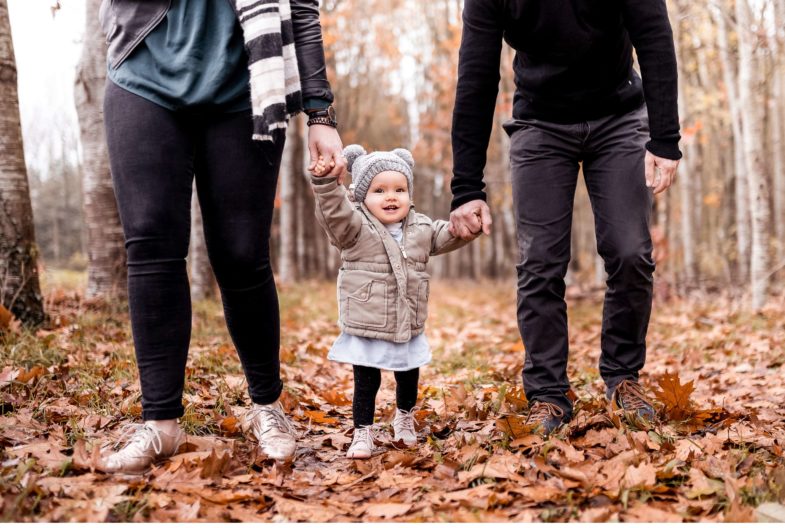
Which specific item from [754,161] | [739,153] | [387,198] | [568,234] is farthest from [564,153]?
[739,153]

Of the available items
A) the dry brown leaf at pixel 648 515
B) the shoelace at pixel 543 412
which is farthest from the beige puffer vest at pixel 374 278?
the dry brown leaf at pixel 648 515

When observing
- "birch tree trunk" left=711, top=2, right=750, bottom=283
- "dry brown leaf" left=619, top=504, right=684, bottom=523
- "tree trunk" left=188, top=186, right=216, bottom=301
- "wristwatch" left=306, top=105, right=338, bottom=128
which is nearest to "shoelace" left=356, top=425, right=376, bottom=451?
"dry brown leaf" left=619, top=504, right=684, bottom=523

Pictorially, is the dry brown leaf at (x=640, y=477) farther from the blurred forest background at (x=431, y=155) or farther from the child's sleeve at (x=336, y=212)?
the blurred forest background at (x=431, y=155)

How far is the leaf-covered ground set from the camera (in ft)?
7.30

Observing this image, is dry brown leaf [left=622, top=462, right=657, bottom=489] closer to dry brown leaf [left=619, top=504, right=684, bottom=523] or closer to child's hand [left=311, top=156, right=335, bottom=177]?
dry brown leaf [left=619, top=504, right=684, bottom=523]

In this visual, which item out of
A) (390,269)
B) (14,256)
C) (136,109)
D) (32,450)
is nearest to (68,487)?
(32,450)

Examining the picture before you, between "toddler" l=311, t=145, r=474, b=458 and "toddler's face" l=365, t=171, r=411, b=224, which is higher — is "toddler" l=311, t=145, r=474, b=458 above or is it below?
below

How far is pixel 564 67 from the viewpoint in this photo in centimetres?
318

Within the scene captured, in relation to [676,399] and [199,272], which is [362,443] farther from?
[199,272]

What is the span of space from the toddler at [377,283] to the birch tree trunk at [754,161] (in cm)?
633

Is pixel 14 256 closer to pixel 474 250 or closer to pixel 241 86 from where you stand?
pixel 241 86

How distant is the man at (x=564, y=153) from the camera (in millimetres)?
3109

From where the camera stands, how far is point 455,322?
30.5 feet

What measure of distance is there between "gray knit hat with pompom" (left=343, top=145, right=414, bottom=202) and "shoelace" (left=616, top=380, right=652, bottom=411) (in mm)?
1367
